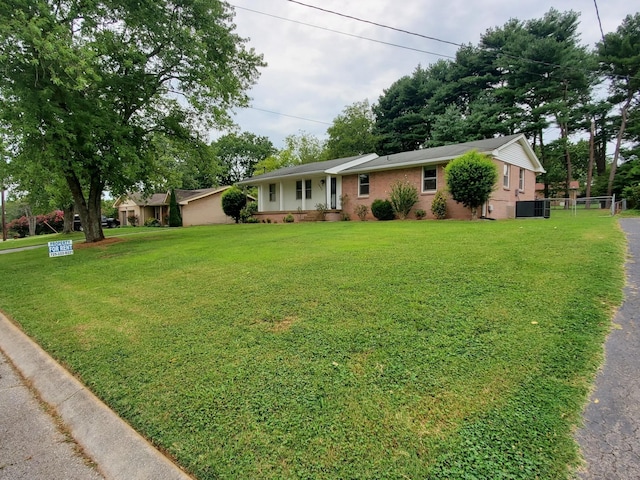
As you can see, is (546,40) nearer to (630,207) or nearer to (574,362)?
(630,207)

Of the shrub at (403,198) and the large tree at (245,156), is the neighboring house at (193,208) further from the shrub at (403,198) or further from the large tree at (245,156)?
the shrub at (403,198)

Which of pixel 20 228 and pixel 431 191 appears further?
pixel 20 228

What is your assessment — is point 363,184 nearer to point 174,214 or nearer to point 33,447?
point 33,447

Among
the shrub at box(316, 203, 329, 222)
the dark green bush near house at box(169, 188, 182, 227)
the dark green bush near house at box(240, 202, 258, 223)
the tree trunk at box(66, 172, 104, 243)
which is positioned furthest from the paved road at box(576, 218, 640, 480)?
the dark green bush near house at box(169, 188, 182, 227)

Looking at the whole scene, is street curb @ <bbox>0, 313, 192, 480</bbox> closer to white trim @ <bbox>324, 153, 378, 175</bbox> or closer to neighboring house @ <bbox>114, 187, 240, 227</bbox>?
white trim @ <bbox>324, 153, 378, 175</bbox>

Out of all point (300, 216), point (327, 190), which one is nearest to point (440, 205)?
point (327, 190)

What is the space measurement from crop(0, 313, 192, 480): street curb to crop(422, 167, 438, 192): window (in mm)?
15204

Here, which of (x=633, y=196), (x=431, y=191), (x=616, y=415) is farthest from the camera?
(x=633, y=196)

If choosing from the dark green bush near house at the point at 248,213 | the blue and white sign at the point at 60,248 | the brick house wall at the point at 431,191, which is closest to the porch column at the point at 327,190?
the brick house wall at the point at 431,191

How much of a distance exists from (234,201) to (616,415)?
24.1m

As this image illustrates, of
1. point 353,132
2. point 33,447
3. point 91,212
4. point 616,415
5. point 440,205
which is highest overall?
point 353,132

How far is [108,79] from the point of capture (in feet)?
34.7

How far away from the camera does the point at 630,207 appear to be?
18.5 meters

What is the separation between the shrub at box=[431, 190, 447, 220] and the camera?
48.1ft
